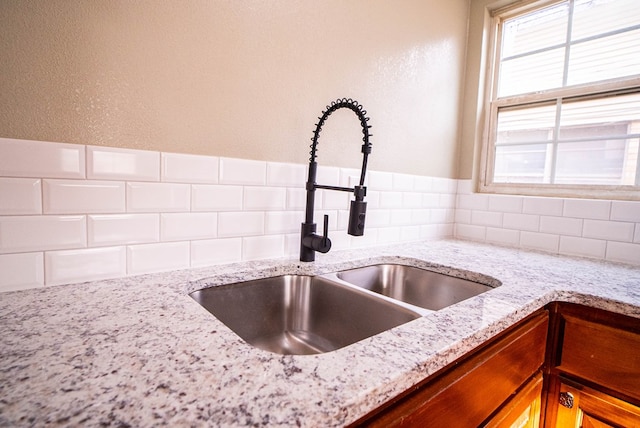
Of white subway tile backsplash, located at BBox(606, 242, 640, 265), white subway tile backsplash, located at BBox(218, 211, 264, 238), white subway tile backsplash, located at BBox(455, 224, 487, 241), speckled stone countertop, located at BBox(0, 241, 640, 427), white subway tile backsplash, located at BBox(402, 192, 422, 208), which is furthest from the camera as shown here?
white subway tile backsplash, located at BBox(455, 224, 487, 241)

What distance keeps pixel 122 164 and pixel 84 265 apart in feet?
0.83

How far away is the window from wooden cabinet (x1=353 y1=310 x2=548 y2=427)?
1.01 meters

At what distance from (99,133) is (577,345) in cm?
135

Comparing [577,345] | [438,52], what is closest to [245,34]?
[438,52]

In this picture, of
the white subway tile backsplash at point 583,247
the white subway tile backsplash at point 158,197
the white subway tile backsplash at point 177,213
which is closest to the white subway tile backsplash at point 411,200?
the white subway tile backsplash at point 177,213

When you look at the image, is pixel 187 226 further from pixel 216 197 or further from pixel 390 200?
pixel 390 200

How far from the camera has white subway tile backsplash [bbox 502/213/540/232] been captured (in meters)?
1.56

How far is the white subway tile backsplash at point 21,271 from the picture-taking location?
0.66 meters

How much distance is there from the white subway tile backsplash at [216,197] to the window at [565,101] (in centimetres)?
148

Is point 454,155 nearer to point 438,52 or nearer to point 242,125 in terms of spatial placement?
point 438,52

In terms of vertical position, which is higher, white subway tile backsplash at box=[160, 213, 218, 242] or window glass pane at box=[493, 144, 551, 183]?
window glass pane at box=[493, 144, 551, 183]

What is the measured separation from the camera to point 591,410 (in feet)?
2.77

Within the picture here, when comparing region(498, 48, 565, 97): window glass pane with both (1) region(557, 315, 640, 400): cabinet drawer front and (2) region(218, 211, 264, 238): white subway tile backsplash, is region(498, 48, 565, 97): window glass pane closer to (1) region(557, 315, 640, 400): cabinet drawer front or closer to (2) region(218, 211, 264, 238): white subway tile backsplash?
(1) region(557, 315, 640, 400): cabinet drawer front

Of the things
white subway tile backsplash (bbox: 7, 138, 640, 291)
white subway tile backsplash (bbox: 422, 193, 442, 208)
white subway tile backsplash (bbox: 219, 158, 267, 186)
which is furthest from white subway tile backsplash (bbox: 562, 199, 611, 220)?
white subway tile backsplash (bbox: 219, 158, 267, 186)
